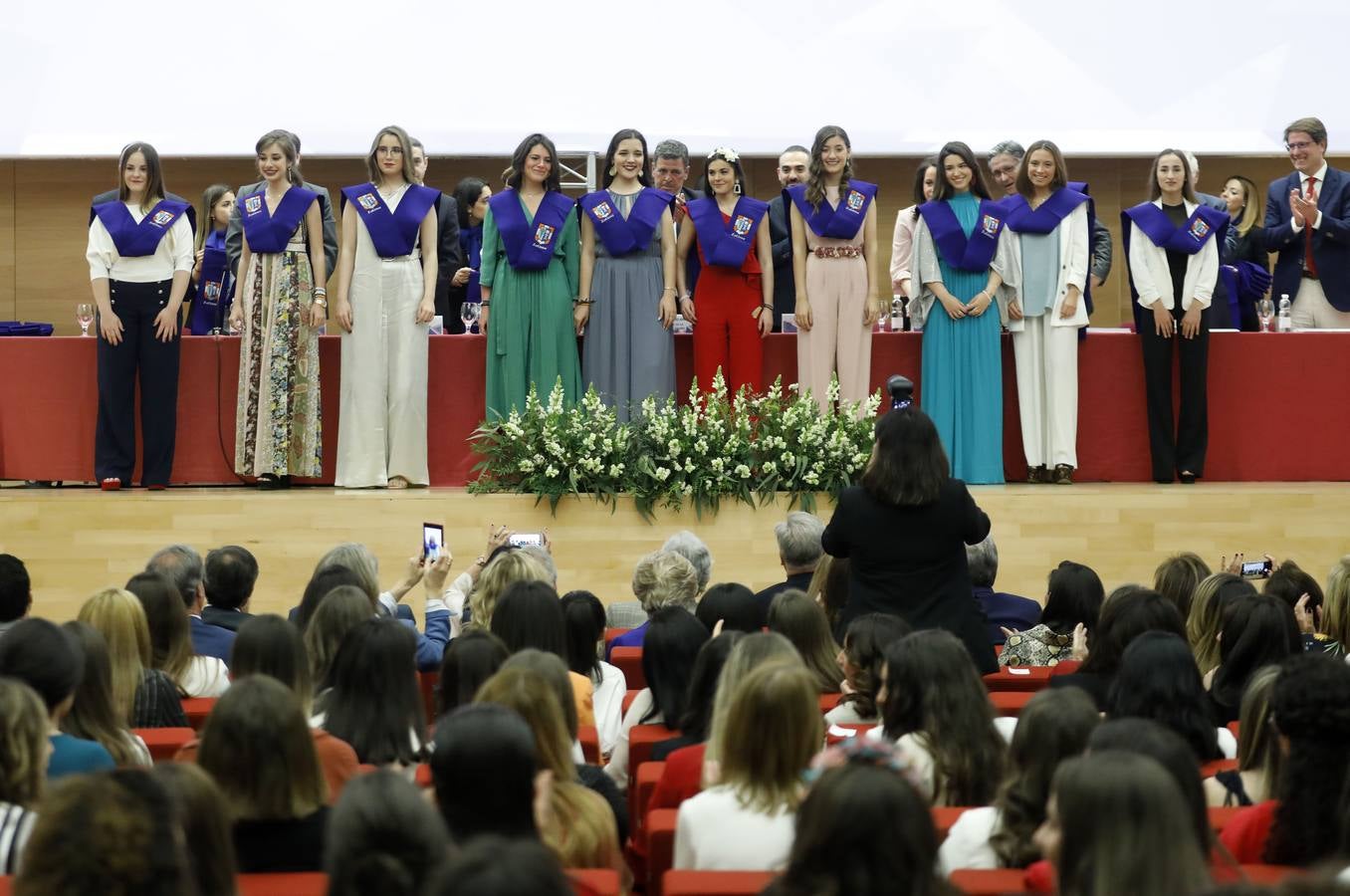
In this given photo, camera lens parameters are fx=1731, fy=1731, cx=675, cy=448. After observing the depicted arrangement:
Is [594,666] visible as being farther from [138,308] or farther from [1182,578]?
[138,308]

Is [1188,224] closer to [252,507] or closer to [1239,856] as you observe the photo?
[252,507]

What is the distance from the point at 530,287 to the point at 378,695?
16.1ft

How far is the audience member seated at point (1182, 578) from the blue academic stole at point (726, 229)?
336 cm

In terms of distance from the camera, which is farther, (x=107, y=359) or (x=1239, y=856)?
(x=107, y=359)

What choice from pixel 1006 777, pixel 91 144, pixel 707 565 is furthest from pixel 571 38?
pixel 1006 777

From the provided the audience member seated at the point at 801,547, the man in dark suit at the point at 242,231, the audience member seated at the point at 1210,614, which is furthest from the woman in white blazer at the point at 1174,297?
the man in dark suit at the point at 242,231

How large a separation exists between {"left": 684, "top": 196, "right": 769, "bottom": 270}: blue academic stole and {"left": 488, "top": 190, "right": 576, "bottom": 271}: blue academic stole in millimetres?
656

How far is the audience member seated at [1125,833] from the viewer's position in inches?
87.7

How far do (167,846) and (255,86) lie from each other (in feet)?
33.6

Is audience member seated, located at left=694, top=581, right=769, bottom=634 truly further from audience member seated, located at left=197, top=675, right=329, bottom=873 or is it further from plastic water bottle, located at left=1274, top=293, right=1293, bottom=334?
plastic water bottle, located at left=1274, top=293, right=1293, bottom=334

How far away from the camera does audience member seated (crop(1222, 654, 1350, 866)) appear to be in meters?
2.89

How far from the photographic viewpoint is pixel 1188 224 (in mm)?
8375

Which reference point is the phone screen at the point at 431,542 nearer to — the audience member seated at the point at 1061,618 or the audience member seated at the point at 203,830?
the audience member seated at the point at 1061,618

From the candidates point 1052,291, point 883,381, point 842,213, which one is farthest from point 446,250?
point 1052,291
